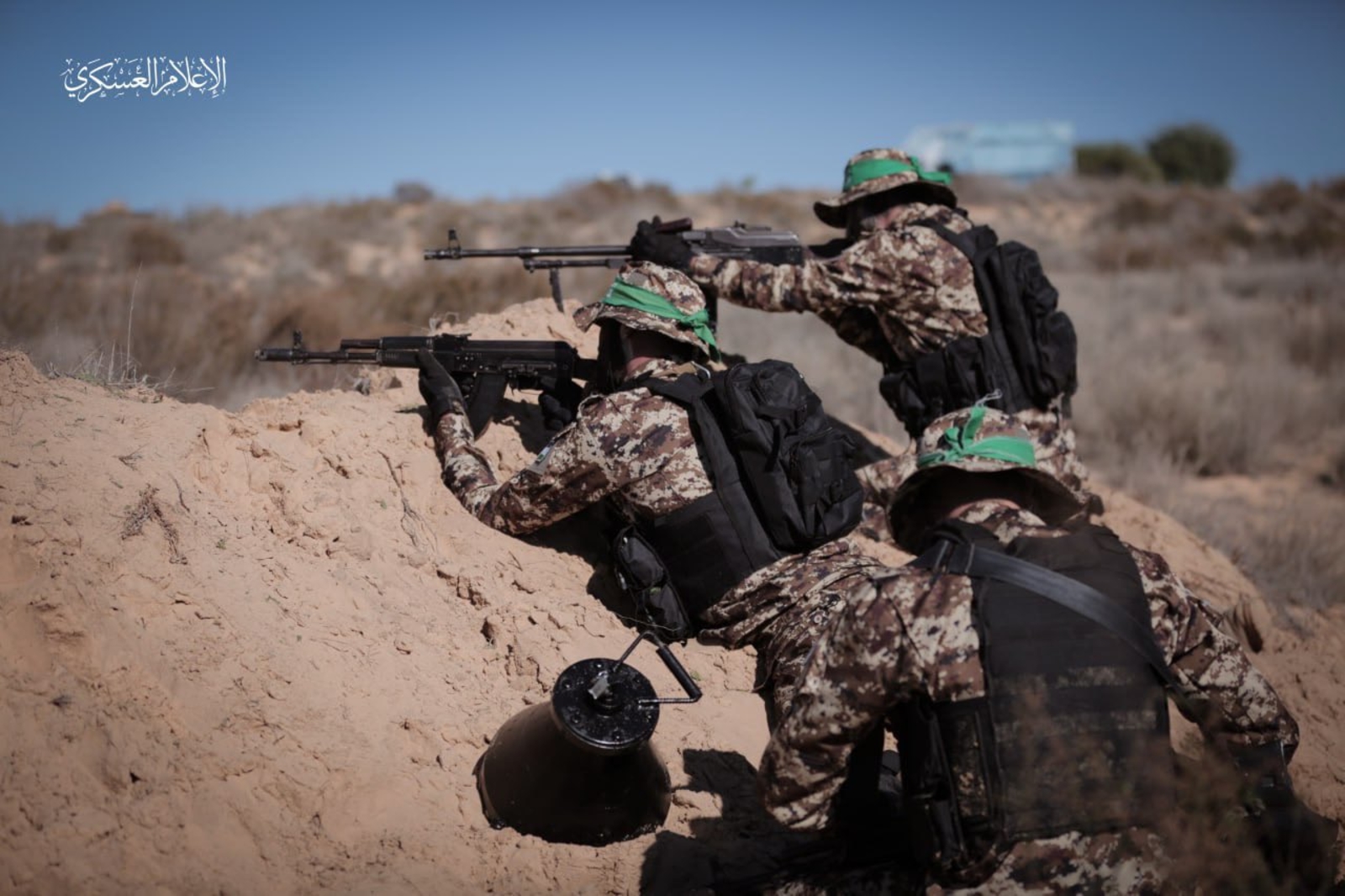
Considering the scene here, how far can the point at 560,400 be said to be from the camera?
17.7 feet

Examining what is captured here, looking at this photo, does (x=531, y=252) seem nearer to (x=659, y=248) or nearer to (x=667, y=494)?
(x=659, y=248)

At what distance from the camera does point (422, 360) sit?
529cm

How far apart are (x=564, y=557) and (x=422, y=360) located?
1.25m

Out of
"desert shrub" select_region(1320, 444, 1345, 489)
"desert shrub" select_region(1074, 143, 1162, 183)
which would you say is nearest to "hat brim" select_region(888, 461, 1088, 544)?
"desert shrub" select_region(1320, 444, 1345, 489)

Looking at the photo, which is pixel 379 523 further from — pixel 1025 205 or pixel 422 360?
pixel 1025 205

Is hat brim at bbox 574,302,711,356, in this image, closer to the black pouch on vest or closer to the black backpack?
the black backpack

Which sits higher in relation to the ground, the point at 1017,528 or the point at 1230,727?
the point at 1017,528

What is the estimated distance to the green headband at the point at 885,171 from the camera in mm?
6078

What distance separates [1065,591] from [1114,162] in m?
38.8

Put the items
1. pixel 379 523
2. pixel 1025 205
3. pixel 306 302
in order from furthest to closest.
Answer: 1. pixel 1025 205
2. pixel 306 302
3. pixel 379 523

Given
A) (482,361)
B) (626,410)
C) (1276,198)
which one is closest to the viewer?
(626,410)

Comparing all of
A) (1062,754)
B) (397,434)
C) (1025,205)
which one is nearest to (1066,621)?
(1062,754)

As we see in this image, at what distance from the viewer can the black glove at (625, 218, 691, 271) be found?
19.2ft

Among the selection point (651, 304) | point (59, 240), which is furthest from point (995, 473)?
point (59, 240)
